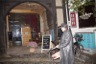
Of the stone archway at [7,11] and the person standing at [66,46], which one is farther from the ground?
the stone archway at [7,11]

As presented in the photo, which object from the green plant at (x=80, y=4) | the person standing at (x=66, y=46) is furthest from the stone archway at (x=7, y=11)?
the person standing at (x=66, y=46)

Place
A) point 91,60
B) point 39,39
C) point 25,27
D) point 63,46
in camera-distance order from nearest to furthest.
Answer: point 63,46 → point 91,60 → point 39,39 → point 25,27

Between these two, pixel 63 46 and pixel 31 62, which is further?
pixel 31 62

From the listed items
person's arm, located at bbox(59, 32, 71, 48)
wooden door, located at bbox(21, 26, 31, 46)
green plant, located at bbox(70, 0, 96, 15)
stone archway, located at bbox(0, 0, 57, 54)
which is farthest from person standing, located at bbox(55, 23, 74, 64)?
wooden door, located at bbox(21, 26, 31, 46)

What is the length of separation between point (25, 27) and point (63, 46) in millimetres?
19855

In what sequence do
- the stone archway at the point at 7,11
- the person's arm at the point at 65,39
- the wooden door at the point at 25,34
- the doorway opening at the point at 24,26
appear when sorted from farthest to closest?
1. the wooden door at the point at 25,34
2. the doorway opening at the point at 24,26
3. the stone archway at the point at 7,11
4. the person's arm at the point at 65,39

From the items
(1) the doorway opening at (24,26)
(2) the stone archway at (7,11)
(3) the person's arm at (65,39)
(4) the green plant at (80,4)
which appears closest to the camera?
(3) the person's arm at (65,39)

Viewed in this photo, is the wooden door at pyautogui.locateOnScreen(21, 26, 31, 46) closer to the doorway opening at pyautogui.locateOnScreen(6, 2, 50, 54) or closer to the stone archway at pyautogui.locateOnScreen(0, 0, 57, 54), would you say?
the doorway opening at pyautogui.locateOnScreen(6, 2, 50, 54)

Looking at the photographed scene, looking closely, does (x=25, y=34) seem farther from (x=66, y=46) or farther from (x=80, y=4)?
(x=66, y=46)

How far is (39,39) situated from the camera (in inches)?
949

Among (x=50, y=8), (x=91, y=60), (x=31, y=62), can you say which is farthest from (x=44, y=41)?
(x=91, y=60)

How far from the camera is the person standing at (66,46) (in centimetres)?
621

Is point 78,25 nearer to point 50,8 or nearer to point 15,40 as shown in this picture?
point 50,8

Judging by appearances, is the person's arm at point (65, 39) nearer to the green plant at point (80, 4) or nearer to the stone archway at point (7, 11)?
the green plant at point (80, 4)
